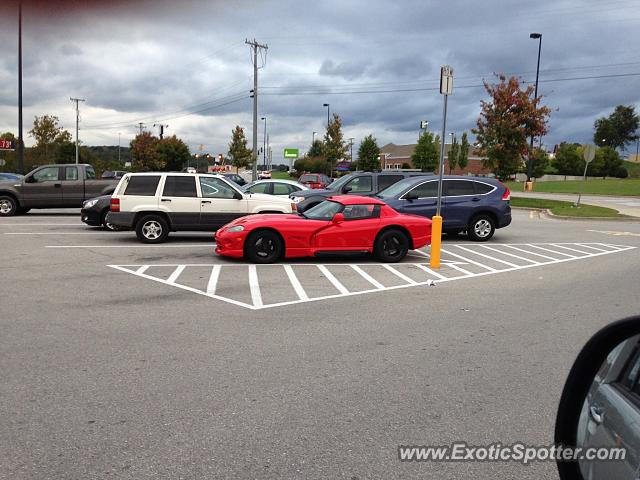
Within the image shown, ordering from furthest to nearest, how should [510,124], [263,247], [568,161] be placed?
[568,161]
[510,124]
[263,247]

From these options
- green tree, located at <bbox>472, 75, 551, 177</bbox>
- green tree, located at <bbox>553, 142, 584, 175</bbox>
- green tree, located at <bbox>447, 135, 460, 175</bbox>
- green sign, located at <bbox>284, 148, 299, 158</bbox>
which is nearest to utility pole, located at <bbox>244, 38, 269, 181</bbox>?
green tree, located at <bbox>472, 75, 551, 177</bbox>

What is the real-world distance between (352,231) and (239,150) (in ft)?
228

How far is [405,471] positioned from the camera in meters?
3.36

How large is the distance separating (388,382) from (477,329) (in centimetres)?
217

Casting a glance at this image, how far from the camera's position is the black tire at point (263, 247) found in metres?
11.1

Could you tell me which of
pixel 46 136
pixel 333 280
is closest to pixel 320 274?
pixel 333 280

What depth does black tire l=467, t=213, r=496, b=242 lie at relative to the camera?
50.3ft

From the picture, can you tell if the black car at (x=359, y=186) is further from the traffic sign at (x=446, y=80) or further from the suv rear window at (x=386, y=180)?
the traffic sign at (x=446, y=80)

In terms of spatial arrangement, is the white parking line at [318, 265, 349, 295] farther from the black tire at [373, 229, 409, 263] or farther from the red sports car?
the black tire at [373, 229, 409, 263]

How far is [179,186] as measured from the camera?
14102 mm

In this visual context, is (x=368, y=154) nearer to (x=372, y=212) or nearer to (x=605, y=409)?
(x=372, y=212)

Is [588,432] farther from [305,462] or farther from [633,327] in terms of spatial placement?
[305,462]

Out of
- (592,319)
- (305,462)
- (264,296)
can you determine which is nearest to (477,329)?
(592,319)

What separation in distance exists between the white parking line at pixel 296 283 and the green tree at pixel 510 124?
25.3 metres
